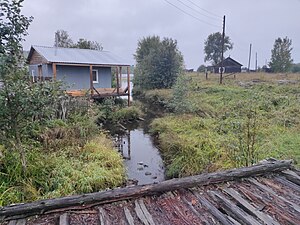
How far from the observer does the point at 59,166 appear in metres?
5.47

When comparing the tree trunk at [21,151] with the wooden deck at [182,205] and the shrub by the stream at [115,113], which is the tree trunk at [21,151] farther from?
the shrub by the stream at [115,113]

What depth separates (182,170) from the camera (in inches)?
250

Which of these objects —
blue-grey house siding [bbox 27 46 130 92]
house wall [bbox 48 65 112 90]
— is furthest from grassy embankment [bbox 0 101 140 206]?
house wall [bbox 48 65 112 90]

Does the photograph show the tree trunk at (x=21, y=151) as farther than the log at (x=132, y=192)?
Yes

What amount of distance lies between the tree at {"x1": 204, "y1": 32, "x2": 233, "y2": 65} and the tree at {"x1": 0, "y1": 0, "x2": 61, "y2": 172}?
45.0m

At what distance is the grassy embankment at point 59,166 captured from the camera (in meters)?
4.58

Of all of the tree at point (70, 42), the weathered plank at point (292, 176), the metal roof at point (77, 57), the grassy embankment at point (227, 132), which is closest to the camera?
the weathered plank at point (292, 176)

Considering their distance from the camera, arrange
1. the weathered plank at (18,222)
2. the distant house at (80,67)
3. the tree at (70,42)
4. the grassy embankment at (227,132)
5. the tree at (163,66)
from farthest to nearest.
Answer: the tree at (70,42) → the tree at (163,66) → the distant house at (80,67) → the grassy embankment at (227,132) → the weathered plank at (18,222)

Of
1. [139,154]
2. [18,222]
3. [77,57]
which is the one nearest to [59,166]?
[139,154]

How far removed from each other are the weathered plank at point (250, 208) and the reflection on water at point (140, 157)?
4.07 metres

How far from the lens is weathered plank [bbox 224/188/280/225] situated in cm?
197

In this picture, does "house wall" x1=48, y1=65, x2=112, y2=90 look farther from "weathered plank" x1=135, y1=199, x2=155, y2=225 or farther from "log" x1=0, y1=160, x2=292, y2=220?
"weathered plank" x1=135, y1=199, x2=155, y2=225

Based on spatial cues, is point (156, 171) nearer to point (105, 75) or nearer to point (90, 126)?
point (90, 126)

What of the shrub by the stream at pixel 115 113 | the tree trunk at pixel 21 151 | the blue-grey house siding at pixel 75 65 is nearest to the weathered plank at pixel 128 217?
the tree trunk at pixel 21 151
